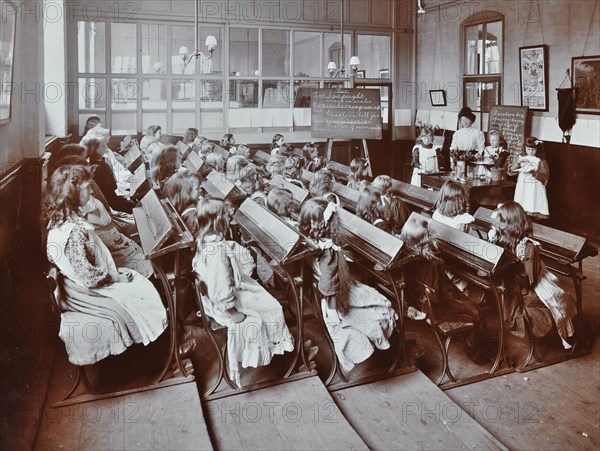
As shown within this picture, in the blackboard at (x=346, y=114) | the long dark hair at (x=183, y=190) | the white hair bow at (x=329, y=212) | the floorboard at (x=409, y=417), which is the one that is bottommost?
the floorboard at (x=409, y=417)

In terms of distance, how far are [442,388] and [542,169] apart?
15.6 ft

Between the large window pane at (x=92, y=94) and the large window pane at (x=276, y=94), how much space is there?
9.70ft

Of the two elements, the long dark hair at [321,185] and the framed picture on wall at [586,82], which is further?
the framed picture on wall at [586,82]

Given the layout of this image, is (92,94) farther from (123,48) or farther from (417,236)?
(417,236)

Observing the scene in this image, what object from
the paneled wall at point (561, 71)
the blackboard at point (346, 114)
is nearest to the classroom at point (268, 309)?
the paneled wall at point (561, 71)

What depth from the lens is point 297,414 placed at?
3043mm

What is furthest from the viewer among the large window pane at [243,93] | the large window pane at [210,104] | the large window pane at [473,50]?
the large window pane at [243,93]

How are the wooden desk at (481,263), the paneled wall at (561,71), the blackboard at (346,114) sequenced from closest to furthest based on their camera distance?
1. the wooden desk at (481,263)
2. the paneled wall at (561,71)
3. the blackboard at (346,114)

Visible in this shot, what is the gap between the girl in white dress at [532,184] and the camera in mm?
7309

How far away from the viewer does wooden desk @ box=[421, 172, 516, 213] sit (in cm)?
688

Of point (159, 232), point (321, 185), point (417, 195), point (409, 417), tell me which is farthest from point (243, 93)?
point (409, 417)

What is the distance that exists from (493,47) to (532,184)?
3.47 meters

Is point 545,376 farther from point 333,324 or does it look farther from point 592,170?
point 592,170

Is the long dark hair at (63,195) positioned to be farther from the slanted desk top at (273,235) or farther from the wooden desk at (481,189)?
the wooden desk at (481,189)
